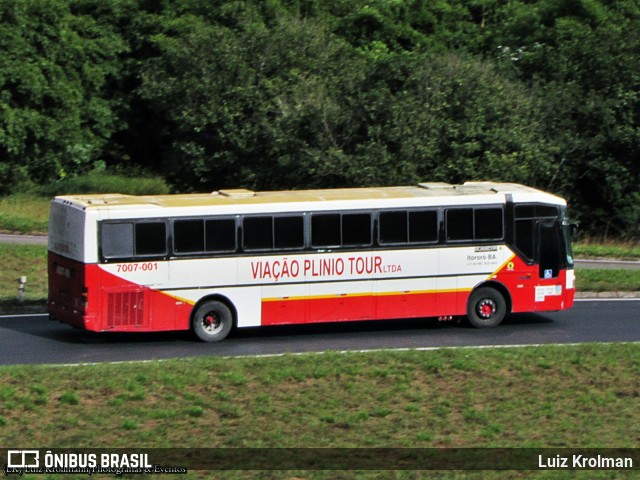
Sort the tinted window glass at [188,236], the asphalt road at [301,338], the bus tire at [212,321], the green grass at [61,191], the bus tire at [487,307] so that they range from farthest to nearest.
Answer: the green grass at [61,191], the bus tire at [487,307], the bus tire at [212,321], the tinted window glass at [188,236], the asphalt road at [301,338]

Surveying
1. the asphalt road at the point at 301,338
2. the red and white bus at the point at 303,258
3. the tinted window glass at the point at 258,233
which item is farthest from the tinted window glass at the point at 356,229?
the asphalt road at the point at 301,338

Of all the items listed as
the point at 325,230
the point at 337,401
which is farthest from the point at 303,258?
the point at 337,401

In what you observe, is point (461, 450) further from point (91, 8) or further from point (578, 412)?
point (91, 8)

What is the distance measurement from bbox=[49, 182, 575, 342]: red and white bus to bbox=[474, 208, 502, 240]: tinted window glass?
0.03 m

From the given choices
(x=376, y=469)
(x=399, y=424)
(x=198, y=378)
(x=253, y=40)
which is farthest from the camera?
(x=253, y=40)

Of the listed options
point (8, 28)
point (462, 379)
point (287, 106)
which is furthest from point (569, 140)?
point (462, 379)

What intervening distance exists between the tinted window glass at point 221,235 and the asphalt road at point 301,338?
1.73 m

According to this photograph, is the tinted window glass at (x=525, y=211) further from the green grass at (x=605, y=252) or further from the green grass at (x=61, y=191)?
the green grass at (x=61, y=191)

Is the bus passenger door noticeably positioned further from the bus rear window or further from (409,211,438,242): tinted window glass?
the bus rear window

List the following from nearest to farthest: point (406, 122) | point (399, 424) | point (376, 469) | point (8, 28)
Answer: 1. point (376, 469)
2. point (399, 424)
3. point (406, 122)
4. point (8, 28)

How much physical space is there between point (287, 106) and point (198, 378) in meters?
21.4

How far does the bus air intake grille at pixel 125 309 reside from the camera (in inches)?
805

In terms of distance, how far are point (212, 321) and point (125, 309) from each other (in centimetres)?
166

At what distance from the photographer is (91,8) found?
171 ft
